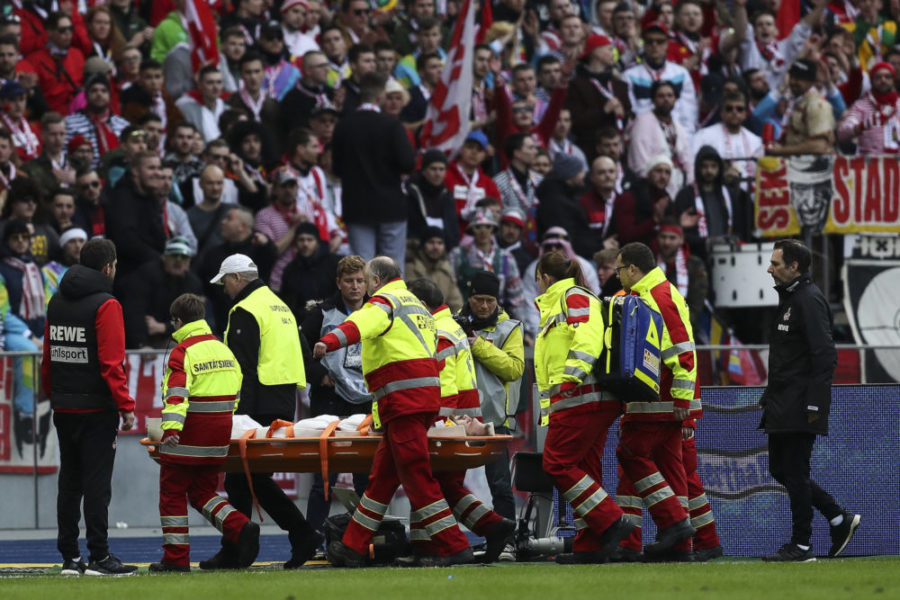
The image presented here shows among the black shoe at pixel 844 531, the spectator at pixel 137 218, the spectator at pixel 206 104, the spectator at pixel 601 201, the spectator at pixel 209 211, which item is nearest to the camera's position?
the black shoe at pixel 844 531

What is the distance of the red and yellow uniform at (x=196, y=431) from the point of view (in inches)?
485

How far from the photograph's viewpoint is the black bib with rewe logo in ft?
40.5

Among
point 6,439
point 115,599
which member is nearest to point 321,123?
point 6,439

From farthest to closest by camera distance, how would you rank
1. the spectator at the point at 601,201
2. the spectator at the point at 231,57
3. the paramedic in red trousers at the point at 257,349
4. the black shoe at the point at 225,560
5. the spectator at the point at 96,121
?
the spectator at the point at 231,57, the spectator at the point at 601,201, the spectator at the point at 96,121, the paramedic in red trousers at the point at 257,349, the black shoe at the point at 225,560

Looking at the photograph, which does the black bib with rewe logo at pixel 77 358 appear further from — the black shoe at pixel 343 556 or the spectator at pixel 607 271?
the spectator at pixel 607 271

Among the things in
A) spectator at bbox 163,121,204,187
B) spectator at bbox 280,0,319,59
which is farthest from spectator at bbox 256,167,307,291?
spectator at bbox 280,0,319,59

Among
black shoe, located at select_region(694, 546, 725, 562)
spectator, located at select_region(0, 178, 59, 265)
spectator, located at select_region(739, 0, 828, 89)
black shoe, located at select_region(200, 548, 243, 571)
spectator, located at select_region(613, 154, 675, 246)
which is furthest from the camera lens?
spectator, located at select_region(739, 0, 828, 89)

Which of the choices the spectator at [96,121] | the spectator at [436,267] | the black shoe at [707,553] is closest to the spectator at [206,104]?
the spectator at [96,121]

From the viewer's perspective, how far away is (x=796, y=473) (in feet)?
→ 42.0

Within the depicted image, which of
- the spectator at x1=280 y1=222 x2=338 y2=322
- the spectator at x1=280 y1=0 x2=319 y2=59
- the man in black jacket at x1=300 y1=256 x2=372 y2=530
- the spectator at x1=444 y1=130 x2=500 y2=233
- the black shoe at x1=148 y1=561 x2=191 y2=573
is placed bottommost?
the black shoe at x1=148 y1=561 x2=191 y2=573

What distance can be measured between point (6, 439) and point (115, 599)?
6.75 meters

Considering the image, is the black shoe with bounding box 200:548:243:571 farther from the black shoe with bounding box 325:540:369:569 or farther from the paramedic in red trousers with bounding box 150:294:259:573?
the black shoe with bounding box 325:540:369:569

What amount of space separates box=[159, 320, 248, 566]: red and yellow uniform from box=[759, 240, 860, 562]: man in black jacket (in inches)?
154

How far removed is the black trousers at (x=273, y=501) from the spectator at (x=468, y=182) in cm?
710
